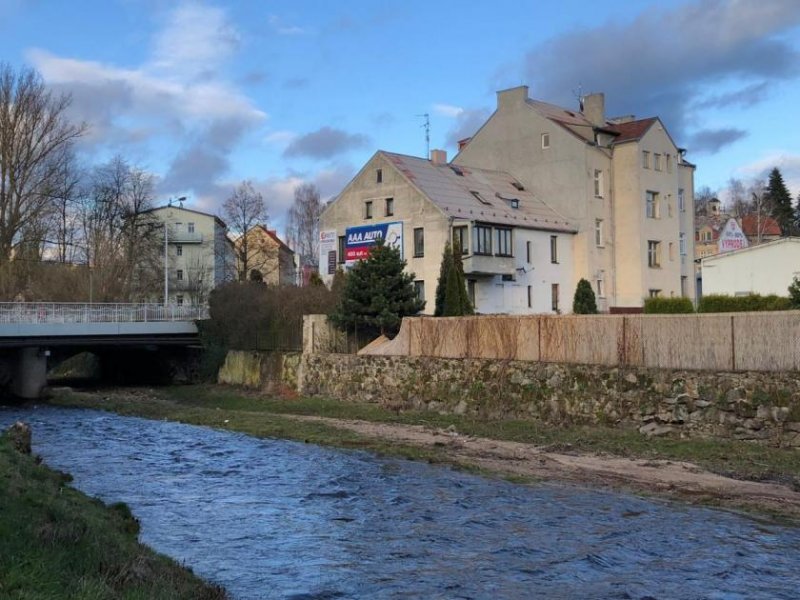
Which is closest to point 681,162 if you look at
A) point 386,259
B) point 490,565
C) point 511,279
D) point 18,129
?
point 511,279

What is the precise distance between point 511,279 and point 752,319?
27962mm

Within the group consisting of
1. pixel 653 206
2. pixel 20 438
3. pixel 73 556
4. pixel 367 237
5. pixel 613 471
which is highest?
pixel 653 206

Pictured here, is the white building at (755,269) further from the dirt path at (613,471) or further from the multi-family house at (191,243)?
the multi-family house at (191,243)

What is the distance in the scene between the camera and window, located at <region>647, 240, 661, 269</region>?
55.9 m

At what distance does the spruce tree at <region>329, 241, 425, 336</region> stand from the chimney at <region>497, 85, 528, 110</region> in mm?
25086

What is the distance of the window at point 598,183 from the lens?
178 feet

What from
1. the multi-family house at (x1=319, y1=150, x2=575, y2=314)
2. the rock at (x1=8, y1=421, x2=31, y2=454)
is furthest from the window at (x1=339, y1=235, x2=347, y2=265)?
the rock at (x1=8, y1=421, x2=31, y2=454)

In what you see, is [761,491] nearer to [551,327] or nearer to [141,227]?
[551,327]

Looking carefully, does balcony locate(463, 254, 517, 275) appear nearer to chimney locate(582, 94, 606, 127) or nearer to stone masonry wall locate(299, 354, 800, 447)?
stone masonry wall locate(299, 354, 800, 447)

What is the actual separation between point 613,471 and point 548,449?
3.44 m

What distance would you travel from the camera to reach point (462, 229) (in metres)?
46.5

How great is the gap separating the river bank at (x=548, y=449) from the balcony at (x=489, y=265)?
14495 millimetres

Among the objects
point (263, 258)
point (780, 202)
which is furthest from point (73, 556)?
point (780, 202)

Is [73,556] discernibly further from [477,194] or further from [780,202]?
[780,202]
